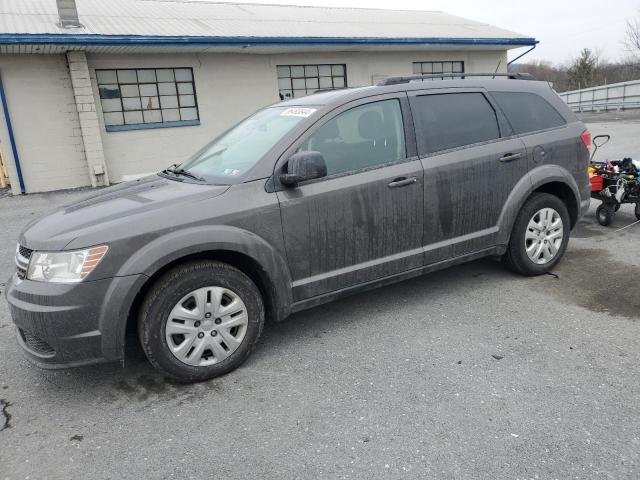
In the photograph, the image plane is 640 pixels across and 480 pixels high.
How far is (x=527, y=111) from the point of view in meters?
4.56

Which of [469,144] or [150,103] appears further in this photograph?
[150,103]

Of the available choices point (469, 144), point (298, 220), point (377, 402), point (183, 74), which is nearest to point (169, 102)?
point (183, 74)

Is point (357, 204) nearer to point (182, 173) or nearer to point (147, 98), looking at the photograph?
point (182, 173)

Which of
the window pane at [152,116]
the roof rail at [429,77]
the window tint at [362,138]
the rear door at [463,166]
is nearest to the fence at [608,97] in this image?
the window pane at [152,116]

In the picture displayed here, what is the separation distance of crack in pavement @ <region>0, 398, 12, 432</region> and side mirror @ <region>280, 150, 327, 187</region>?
2.19 metres

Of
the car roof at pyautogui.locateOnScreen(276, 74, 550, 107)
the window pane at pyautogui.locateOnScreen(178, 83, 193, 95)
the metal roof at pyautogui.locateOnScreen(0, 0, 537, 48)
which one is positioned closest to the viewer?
the car roof at pyautogui.locateOnScreen(276, 74, 550, 107)

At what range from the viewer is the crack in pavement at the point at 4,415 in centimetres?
291

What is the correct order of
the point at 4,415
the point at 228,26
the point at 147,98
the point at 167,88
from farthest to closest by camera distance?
the point at 228,26
the point at 167,88
the point at 147,98
the point at 4,415

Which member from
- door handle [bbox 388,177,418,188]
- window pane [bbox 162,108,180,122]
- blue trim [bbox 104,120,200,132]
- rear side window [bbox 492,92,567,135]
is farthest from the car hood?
window pane [bbox 162,108,180,122]

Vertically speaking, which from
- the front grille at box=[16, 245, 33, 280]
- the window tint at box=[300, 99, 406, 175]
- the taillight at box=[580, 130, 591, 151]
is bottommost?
the front grille at box=[16, 245, 33, 280]

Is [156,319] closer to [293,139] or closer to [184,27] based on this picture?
[293,139]

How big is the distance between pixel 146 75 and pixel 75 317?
11077mm

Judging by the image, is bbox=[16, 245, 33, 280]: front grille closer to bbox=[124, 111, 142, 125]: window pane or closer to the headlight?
the headlight

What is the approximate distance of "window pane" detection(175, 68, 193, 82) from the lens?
12938 mm
